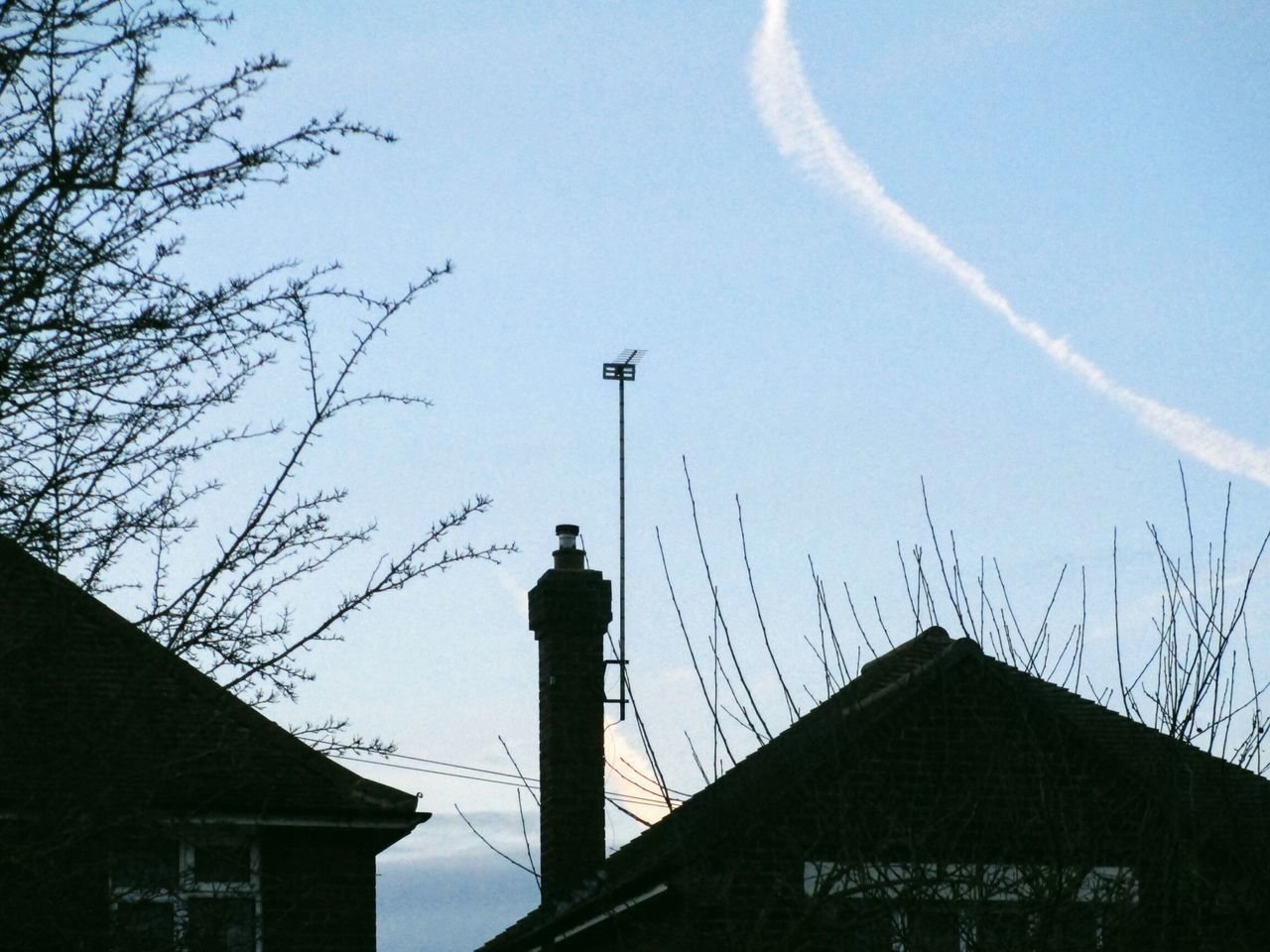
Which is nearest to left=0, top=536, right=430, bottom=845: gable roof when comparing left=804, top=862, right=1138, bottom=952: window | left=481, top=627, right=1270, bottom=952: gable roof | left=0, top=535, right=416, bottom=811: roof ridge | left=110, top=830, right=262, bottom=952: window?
left=0, top=535, right=416, bottom=811: roof ridge

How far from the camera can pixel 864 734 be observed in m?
11.4

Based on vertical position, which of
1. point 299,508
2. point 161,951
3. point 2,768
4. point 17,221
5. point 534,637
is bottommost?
point 161,951

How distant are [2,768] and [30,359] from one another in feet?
5.09

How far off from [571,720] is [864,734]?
18.2 ft

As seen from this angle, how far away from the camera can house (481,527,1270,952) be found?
691cm

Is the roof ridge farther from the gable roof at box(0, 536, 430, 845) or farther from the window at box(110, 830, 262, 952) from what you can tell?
the window at box(110, 830, 262, 952)

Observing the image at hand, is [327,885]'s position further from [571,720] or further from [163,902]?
[163,902]

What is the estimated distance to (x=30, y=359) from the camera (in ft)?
19.2

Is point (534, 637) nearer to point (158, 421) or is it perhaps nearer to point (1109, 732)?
point (1109, 732)

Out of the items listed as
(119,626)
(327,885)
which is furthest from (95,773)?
(327,885)

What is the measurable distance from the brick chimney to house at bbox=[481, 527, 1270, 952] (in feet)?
0.07

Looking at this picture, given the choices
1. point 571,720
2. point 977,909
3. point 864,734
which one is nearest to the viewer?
point 977,909

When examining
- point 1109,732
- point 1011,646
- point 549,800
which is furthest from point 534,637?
point 1011,646

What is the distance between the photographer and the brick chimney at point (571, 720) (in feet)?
53.3
